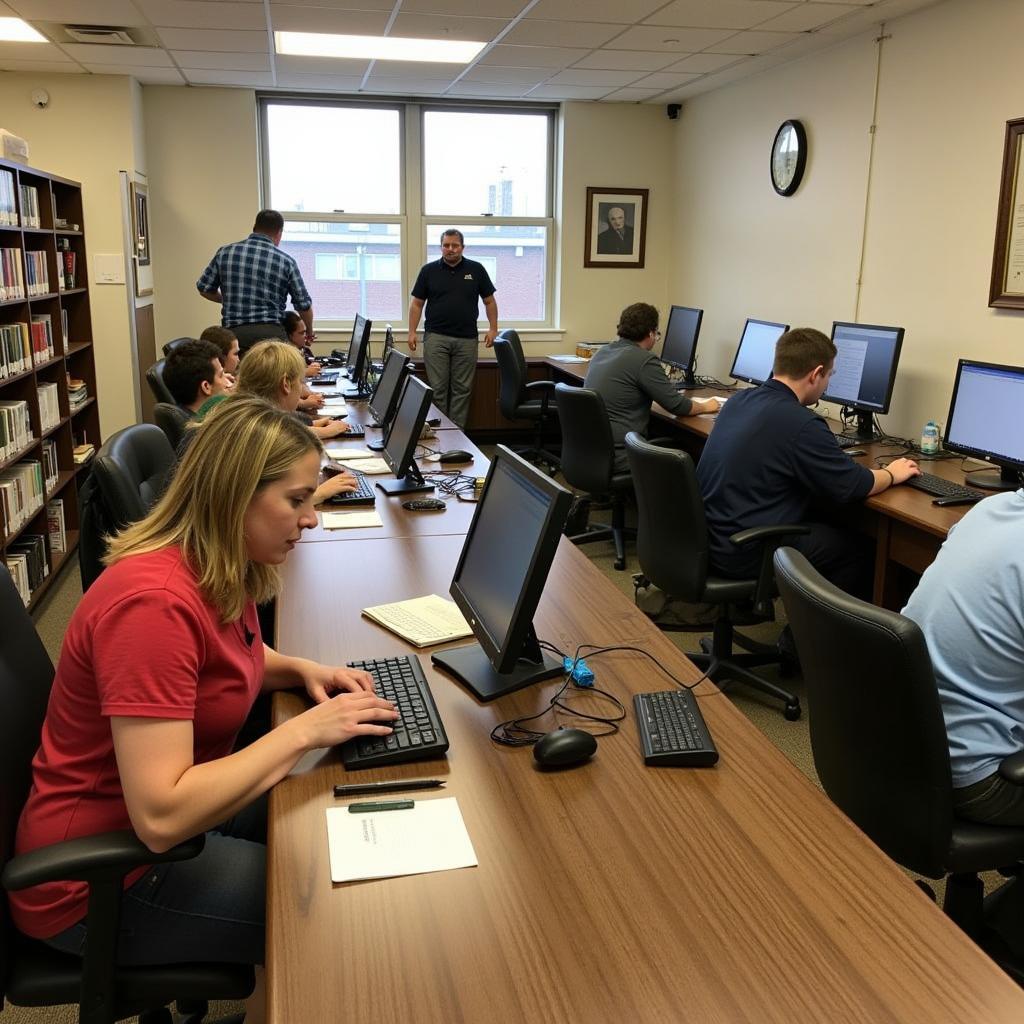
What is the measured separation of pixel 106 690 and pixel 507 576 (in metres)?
0.67

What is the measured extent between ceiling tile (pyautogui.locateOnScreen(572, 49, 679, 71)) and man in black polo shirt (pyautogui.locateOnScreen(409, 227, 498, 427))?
161cm

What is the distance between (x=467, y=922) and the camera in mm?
1111

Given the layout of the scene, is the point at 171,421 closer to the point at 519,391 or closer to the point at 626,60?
the point at 519,391

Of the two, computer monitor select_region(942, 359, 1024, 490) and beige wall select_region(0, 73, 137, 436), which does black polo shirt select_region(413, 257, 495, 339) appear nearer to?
beige wall select_region(0, 73, 137, 436)

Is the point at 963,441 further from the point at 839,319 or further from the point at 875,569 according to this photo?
the point at 839,319

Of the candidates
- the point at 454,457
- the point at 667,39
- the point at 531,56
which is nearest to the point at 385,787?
the point at 454,457

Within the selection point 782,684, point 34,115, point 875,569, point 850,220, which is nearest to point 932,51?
point 850,220

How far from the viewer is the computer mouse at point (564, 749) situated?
144 centimetres

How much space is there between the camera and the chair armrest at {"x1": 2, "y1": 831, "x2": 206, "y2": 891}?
121 centimetres

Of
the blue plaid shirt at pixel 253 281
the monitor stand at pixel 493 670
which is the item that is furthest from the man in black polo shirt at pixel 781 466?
the blue plaid shirt at pixel 253 281

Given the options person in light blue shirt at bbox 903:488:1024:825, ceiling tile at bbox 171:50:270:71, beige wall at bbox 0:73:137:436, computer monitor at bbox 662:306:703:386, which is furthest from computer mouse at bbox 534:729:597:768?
beige wall at bbox 0:73:137:436

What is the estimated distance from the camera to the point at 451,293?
23.0 ft

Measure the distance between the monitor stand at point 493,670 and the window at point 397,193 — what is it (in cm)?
607

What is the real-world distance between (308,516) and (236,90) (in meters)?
6.15
